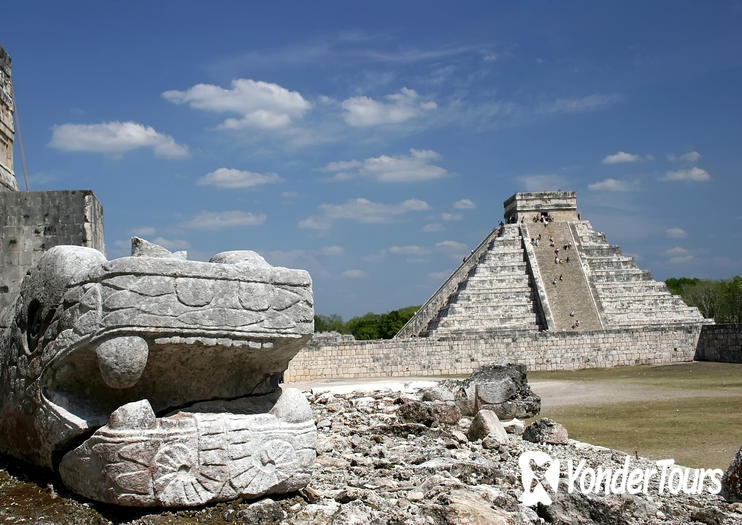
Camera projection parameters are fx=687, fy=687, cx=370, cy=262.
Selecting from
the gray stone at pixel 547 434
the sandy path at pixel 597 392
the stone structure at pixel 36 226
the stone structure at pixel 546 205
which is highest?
the stone structure at pixel 546 205

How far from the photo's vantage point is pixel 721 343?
23609 millimetres

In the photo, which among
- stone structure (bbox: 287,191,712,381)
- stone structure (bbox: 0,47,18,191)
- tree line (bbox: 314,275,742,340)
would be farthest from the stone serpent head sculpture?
tree line (bbox: 314,275,742,340)

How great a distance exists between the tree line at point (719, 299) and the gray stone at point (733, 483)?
3973cm

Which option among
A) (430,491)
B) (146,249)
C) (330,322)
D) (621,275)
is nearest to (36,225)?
(146,249)

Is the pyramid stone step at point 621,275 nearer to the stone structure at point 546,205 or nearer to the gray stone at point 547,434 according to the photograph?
the stone structure at point 546,205

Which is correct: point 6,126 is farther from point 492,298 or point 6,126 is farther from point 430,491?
point 492,298

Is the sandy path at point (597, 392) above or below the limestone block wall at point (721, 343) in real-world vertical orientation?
below

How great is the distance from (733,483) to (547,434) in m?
1.81

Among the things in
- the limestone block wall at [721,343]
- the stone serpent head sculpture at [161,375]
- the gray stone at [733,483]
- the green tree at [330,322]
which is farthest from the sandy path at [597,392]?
the green tree at [330,322]

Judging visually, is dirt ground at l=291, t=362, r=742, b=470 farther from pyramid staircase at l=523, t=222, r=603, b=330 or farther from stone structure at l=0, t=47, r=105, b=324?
pyramid staircase at l=523, t=222, r=603, b=330

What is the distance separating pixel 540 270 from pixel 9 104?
25391 mm

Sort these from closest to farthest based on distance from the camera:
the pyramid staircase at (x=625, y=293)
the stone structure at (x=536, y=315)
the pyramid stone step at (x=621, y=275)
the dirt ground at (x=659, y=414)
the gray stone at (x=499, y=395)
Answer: the dirt ground at (x=659, y=414)
the gray stone at (x=499, y=395)
the stone structure at (x=536, y=315)
the pyramid staircase at (x=625, y=293)
the pyramid stone step at (x=621, y=275)

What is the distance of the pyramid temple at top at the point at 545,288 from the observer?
2886cm

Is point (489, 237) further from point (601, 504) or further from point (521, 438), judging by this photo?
point (601, 504)
